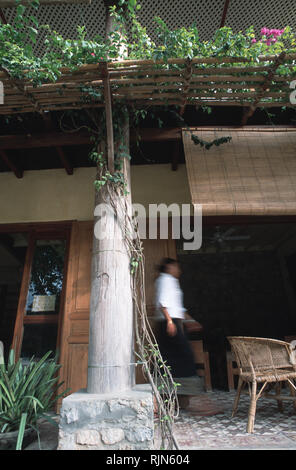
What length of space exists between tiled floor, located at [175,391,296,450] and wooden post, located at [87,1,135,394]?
0.70m

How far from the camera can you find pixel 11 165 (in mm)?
3959

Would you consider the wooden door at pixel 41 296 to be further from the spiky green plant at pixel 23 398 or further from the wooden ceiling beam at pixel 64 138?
the wooden ceiling beam at pixel 64 138

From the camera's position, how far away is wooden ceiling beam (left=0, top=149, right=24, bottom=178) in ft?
12.3

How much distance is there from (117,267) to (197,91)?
5.96 ft

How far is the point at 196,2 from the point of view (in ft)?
10.9

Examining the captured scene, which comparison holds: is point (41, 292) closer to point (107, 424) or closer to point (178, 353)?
point (178, 353)

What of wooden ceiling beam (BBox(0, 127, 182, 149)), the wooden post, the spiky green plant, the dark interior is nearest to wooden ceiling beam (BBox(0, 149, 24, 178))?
wooden ceiling beam (BBox(0, 127, 182, 149))

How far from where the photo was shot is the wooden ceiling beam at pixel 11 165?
3764 millimetres

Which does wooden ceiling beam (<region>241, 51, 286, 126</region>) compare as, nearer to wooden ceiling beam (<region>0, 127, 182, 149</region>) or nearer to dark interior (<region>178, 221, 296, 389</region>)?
wooden ceiling beam (<region>0, 127, 182, 149</region>)

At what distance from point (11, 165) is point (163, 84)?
2540 millimetres

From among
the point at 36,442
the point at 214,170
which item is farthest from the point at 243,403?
the point at 214,170

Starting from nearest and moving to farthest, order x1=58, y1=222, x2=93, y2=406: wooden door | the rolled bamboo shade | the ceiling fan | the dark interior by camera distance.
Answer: the rolled bamboo shade
x1=58, y1=222, x2=93, y2=406: wooden door
the ceiling fan
the dark interior

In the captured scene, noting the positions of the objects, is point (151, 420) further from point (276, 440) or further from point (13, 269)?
point (13, 269)

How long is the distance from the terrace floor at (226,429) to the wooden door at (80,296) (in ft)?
2.12
